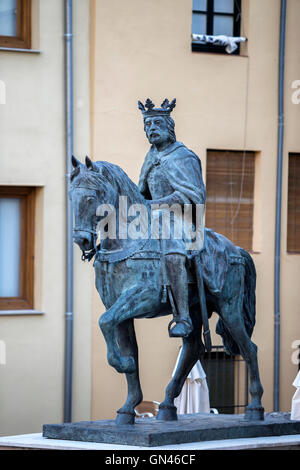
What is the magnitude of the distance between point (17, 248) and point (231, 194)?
339cm

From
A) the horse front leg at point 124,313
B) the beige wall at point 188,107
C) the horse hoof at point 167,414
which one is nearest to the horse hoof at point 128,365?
the horse front leg at point 124,313

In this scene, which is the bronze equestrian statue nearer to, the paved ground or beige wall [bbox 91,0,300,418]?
the paved ground

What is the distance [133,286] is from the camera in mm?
10469

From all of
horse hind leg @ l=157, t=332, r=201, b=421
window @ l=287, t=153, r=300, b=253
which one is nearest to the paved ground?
horse hind leg @ l=157, t=332, r=201, b=421

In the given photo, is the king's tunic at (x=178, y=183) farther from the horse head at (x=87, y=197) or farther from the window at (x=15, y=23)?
the window at (x=15, y=23)

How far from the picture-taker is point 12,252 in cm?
1784

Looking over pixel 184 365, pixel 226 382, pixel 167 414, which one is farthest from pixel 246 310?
pixel 226 382

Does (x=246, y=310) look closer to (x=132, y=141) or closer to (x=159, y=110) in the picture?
(x=159, y=110)

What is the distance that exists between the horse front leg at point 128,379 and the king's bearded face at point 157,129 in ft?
5.31

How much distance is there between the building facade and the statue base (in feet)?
20.7

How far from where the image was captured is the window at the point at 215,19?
61.9ft

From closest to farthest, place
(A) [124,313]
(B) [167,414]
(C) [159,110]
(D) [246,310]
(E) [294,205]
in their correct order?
(A) [124,313]
(C) [159,110]
(B) [167,414]
(D) [246,310]
(E) [294,205]

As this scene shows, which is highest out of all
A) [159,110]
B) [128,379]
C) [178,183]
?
[159,110]

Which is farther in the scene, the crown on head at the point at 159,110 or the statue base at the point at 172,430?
the crown on head at the point at 159,110
